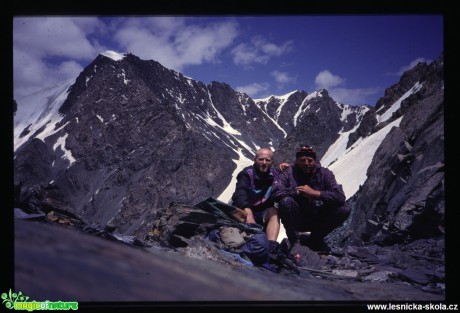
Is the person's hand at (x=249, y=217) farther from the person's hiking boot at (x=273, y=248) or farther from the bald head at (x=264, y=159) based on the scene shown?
the bald head at (x=264, y=159)

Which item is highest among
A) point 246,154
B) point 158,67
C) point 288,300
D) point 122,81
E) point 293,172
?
point 158,67

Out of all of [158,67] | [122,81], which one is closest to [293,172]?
[122,81]

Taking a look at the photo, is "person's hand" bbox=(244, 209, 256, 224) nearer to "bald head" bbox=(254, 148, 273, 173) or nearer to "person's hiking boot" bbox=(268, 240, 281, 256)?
"person's hiking boot" bbox=(268, 240, 281, 256)

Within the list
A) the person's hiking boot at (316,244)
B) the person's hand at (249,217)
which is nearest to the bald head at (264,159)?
the person's hand at (249,217)

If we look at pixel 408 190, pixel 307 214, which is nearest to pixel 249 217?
pixel 307 214

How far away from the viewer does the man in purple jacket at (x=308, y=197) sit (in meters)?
5.66

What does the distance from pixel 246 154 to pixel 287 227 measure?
166 m

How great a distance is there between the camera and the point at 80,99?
157750 millimetres

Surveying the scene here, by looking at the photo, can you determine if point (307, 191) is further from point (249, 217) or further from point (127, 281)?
point (127, 281)
